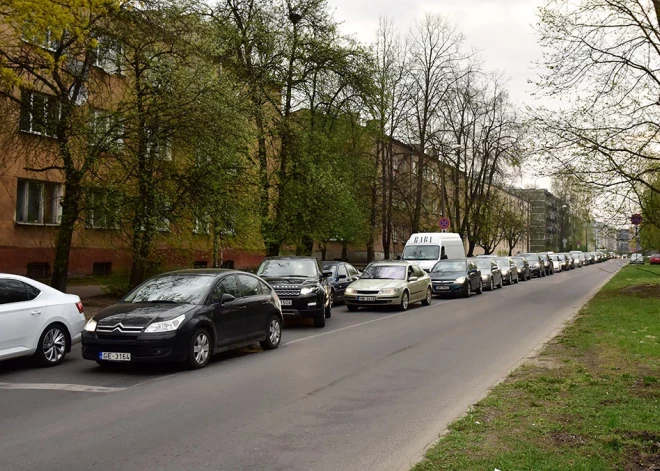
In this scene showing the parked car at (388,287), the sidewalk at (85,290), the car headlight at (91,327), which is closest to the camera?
the car headlight at (91,327)

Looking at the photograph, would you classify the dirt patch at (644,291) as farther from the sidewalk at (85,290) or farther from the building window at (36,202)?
the building window at (36,202)

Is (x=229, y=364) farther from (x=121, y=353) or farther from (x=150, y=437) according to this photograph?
(x=150, y=437)

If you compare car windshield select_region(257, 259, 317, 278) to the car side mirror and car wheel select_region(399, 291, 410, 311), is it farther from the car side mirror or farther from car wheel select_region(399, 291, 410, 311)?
the car side mirror

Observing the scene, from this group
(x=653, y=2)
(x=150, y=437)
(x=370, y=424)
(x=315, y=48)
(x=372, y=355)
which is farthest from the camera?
(x=315, y=48)

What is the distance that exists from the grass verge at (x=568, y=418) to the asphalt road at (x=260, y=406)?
393mm

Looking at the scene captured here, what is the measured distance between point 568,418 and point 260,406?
3208 millimetres

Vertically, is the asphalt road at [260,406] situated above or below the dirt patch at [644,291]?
below

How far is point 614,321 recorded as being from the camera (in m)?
14.3

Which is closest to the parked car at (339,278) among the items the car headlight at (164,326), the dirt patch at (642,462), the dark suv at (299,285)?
the dark suv at (299,285)

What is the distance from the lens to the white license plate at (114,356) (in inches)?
348

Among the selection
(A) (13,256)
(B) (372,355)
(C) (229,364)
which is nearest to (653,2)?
(B) (372,355)

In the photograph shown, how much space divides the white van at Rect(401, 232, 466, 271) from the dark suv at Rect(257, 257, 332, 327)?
13.4m

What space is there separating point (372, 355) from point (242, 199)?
9093 mm

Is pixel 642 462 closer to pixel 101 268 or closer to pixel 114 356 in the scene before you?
pixel 114 356
